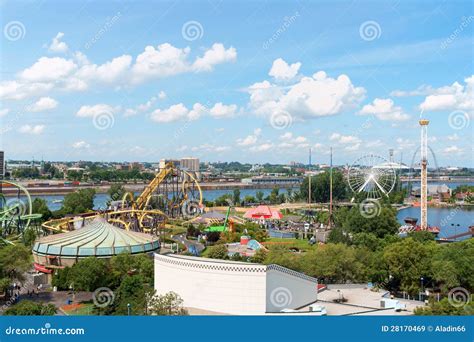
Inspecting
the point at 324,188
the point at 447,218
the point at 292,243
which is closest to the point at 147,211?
the point at 292,243

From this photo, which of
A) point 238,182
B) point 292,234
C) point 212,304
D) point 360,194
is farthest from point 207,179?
point 212,304

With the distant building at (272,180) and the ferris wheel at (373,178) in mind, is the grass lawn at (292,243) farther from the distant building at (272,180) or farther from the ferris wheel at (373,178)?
the distant building at (272,180)

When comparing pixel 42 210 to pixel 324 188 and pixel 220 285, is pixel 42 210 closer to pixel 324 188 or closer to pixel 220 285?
pixel 220 285

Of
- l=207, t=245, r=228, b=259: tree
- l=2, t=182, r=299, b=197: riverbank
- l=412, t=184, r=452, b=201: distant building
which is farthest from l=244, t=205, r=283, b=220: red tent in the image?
l=412, t=184, r=452, b=201: distant building

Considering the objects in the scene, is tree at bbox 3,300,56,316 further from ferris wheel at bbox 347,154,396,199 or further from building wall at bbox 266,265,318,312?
ferris wheel at bbox 347,154,396,199

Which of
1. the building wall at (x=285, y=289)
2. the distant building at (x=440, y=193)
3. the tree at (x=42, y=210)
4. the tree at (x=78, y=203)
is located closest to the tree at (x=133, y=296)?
the building wall at (x=285, y=289)
